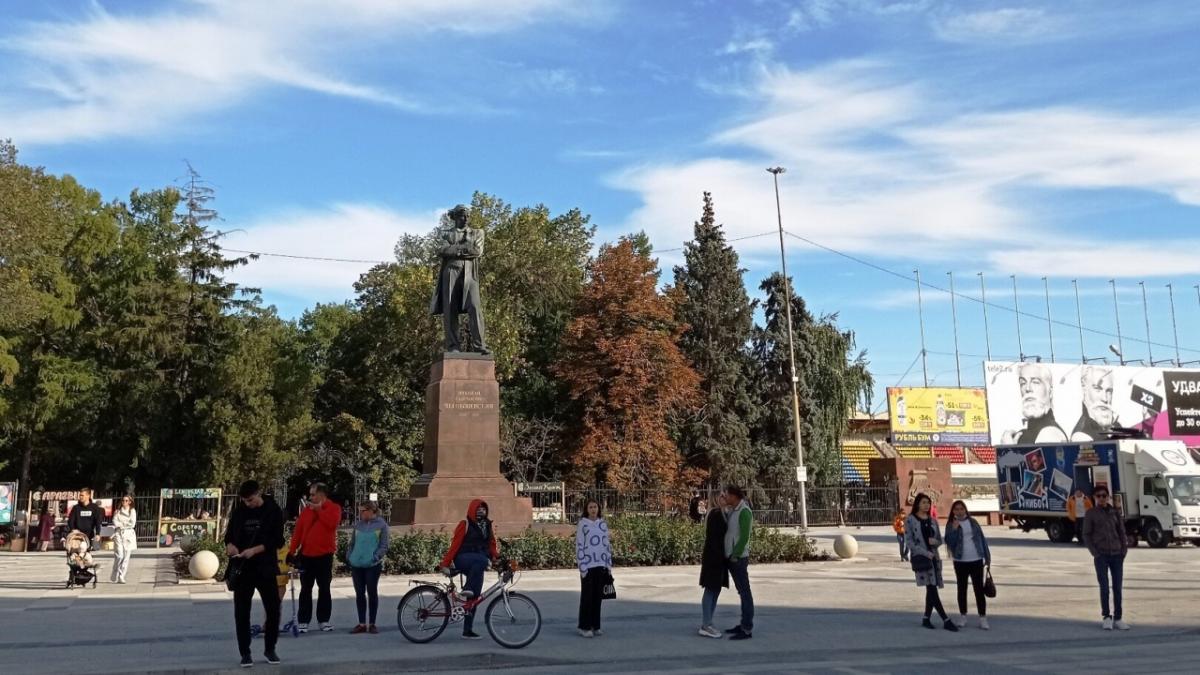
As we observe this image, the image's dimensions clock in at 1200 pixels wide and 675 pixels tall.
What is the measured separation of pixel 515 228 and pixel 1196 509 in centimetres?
3156

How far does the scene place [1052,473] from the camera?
3134cm

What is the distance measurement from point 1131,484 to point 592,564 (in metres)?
23.3

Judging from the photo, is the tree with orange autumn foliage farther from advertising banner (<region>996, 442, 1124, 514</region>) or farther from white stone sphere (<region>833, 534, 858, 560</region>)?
white stone sphere (<region>833, 534, 858, 560</region>)

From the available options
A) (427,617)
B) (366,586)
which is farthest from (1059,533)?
(427,617)

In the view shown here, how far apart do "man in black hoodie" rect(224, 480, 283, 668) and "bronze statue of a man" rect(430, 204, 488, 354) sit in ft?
43.4

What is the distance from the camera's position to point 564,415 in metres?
45.3

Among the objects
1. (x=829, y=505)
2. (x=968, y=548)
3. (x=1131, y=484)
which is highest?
(x=1131, y=484)

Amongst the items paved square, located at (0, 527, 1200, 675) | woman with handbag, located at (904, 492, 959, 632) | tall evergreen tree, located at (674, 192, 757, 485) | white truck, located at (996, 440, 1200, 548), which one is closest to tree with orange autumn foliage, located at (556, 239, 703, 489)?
tall evergreen tree, located at (674, 192, 757, 485)

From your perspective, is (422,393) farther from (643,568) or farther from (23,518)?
(643,568)

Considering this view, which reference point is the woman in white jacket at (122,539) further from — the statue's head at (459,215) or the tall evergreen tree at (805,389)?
the tall evergreen tree at (805,389)

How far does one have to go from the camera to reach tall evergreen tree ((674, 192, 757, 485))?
45.4 m

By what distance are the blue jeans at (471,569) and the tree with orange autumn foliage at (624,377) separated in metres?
29.4

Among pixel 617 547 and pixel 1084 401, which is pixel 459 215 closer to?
pixel 617 547

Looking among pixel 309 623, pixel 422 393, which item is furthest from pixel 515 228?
pixel 309 623
